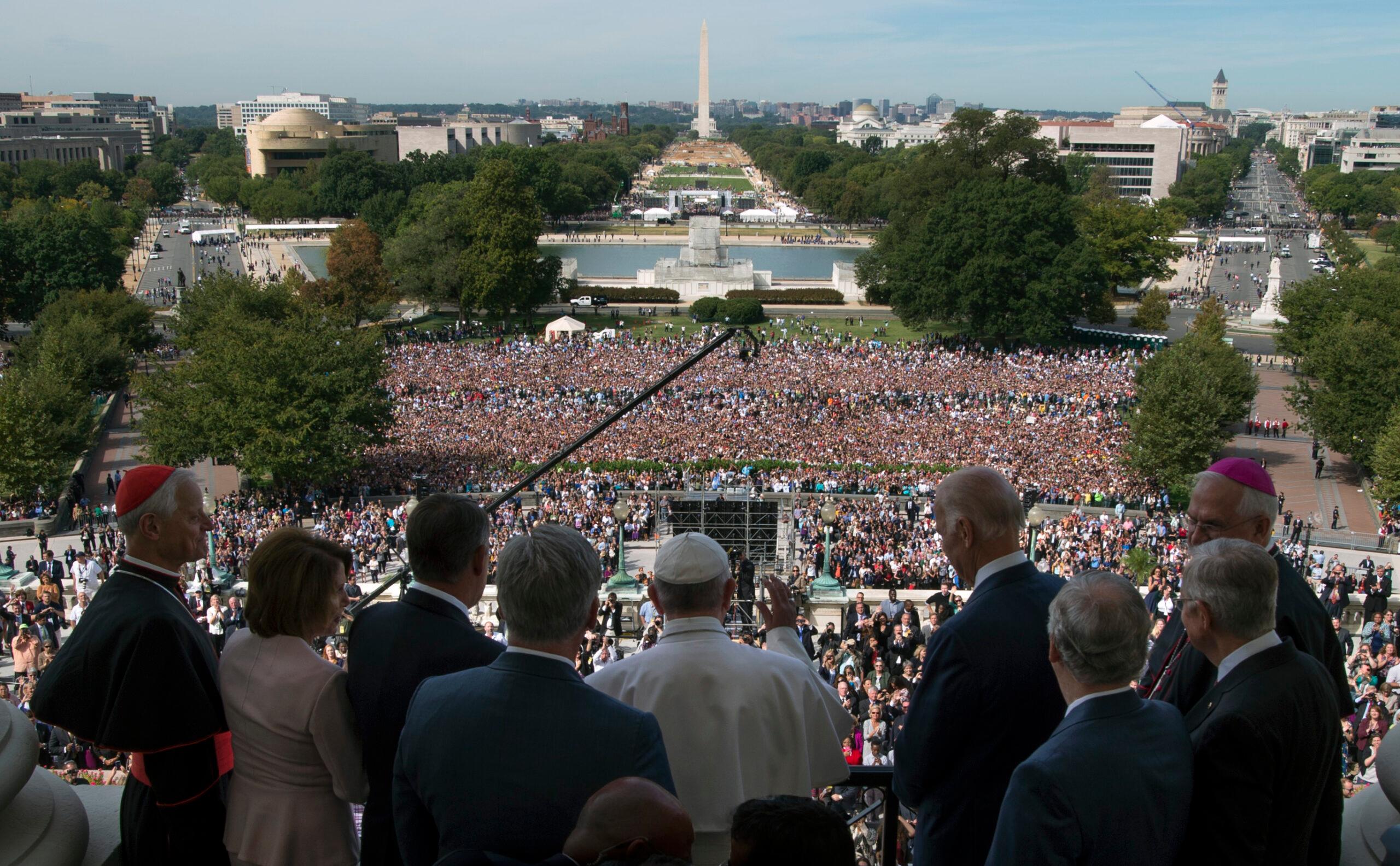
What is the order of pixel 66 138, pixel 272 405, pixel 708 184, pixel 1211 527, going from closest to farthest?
1. pixel 1211 527
2. pixel 272 405
3. pixel 66 138
4. pixel 708 184

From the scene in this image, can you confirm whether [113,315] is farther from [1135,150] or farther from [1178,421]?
[1135,150]

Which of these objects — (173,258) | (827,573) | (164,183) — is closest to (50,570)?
(827,573)

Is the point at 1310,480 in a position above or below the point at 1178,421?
below

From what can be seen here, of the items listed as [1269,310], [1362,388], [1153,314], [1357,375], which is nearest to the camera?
[1362,388]

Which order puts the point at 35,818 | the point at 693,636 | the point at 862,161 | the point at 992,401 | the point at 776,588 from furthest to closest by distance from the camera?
1. the point at 862,161
2. the point at 992,401
3. the point at 776,588
4. the point at 693,636
5. the point at 35,818

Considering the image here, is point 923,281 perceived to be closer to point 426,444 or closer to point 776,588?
point 426,444

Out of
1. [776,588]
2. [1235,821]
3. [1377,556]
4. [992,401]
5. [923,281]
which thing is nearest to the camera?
[1235,821]

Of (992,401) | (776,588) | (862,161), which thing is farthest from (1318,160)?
Answer: (776,588)
